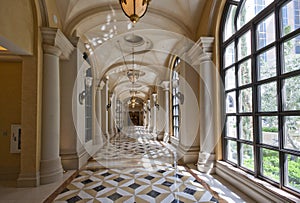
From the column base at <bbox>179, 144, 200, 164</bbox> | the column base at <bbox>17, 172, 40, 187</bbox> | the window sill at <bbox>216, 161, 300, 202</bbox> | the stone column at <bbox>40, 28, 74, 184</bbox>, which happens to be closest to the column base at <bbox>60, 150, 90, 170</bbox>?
the stone column at <bbox>40, 28, 74, 184</bbox>

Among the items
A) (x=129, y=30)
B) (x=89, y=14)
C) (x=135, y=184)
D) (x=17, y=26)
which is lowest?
(x=135, y=184)

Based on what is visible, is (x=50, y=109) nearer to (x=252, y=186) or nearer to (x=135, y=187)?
(x=135, y=187)

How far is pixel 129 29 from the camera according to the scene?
6.74 metres

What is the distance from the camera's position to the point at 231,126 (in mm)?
4324

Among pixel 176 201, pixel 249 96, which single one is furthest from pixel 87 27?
pixel 176 201

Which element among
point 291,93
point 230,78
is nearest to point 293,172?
point 291,93

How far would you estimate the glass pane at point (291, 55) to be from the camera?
2.58m

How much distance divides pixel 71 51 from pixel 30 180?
10.6 feet

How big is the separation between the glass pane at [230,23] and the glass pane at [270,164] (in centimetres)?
A: 258

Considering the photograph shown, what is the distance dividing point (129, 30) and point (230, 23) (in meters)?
3.61

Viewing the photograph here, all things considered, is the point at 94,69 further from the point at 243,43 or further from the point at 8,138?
the point at 243,43

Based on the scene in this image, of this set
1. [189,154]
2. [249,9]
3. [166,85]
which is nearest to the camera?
[249,9]

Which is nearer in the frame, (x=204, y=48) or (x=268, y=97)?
(x=268, y=97)

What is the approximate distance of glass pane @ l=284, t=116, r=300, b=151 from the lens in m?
2.55
